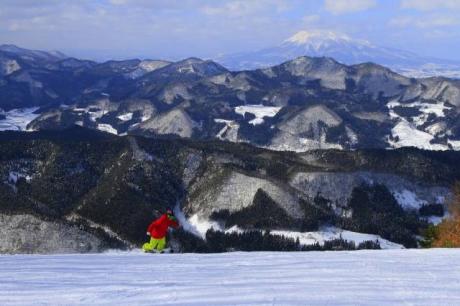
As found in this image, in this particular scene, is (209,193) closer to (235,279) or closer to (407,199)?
(407,199)

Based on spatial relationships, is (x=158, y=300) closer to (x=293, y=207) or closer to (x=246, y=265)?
(x=246, y=265)

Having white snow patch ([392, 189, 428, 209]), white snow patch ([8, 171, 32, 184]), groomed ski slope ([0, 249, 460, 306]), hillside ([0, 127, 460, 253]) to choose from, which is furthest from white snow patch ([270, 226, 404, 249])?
groomed ski slope ([0, 249, 460, 306])

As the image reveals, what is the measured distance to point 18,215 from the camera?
8844 centimetres

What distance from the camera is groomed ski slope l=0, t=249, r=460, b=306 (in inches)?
675

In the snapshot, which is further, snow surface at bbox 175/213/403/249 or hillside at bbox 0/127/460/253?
snow surface at bbox 175/213/403/249

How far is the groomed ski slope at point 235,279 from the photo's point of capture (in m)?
17.2

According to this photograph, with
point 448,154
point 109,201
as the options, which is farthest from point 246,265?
point 448,154

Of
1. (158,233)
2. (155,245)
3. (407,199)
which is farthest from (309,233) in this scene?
(158,233)

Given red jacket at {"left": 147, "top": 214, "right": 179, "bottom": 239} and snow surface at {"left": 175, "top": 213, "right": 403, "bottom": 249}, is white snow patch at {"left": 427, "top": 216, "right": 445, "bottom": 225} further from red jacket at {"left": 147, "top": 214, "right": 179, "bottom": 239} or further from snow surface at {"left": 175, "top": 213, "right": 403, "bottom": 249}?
red jacket at {"left": 147, "top": 214, "right": 179, "bottom": 239}

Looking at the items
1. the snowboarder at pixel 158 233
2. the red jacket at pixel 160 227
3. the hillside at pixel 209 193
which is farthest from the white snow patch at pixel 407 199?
the red jacket at pixel 160 227

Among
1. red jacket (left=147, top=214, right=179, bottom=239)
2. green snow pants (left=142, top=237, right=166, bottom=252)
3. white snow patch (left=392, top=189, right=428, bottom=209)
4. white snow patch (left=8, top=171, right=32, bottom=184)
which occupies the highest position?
red jacket (left=147, top=214, right=179, bottom=239)

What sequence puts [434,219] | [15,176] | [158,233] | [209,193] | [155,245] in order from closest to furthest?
[158,233]
[155,245]
[15,176]
[209,193]
[434,219]

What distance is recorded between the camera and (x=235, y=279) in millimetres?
20062

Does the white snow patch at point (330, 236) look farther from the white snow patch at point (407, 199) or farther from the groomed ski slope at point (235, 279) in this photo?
the groomed ski slope at point (235, 279)
